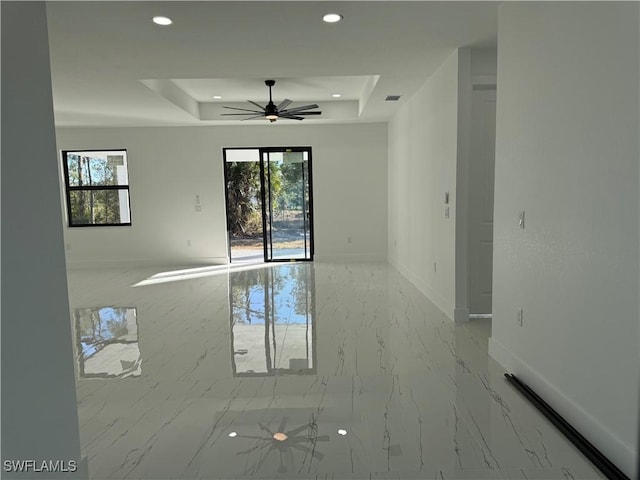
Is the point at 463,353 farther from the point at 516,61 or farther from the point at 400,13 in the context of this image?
the point at 400,13

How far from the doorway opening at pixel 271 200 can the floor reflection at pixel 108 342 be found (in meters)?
3.62

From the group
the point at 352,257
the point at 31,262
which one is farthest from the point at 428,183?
the point at 31,262

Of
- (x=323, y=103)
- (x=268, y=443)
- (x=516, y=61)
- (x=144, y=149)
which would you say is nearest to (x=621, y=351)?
(x=268, y=443)

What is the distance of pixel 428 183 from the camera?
515 centimetres

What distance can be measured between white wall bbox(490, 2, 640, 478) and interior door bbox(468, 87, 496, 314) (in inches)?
41.0

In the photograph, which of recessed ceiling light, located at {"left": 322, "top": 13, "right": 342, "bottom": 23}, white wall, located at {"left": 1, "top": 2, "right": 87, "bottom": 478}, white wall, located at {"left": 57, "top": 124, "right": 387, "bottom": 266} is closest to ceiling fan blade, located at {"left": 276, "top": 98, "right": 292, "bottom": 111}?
white wall, located at {"left": 57, "top": 124, "right": 387, "bottom": 266}

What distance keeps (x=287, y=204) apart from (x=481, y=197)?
15.3ft

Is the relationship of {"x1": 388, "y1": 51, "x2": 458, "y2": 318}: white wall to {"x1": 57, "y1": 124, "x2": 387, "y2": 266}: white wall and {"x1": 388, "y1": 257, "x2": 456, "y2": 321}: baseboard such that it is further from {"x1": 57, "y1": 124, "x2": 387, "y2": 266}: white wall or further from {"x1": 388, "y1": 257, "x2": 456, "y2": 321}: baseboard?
{"x1": 57, "y1": 124, "x2": 387, "y2": 266}: white wall

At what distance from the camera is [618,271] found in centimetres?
189

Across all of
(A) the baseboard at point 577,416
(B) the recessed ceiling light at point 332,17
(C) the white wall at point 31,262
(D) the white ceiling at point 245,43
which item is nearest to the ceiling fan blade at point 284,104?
(D) the white ceiling at point 245,43

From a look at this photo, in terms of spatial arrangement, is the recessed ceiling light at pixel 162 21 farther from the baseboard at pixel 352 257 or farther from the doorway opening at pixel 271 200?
the baseboard at pixel 352 257

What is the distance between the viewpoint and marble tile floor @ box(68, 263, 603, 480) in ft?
6.59

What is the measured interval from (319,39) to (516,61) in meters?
1.62

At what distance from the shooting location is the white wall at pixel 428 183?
426 cm
